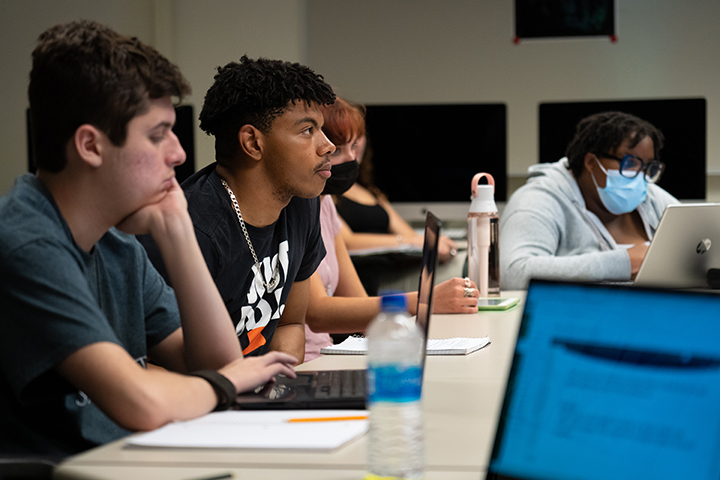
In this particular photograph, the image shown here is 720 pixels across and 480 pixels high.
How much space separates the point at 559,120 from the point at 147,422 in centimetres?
318

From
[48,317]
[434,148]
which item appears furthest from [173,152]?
[434,148]

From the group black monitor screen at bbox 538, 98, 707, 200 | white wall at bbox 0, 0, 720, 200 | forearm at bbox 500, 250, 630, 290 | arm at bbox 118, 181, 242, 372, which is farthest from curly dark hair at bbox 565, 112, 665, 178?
arm at bbox 118, 181, 242, 372

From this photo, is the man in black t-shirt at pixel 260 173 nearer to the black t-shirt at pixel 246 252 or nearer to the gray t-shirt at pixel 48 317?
the black t-shirt at pixel 246 252

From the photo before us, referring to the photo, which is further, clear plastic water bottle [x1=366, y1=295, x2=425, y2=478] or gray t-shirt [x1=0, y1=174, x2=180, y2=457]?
gray t-shirt [x1=0, y1=174, x2=180, y2=457]

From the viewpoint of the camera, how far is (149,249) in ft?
4.19

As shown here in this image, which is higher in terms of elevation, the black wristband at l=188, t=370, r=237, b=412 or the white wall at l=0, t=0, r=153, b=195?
the white wall at l=0, t=0, r=153, b=195

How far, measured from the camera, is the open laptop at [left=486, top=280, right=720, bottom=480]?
55cm

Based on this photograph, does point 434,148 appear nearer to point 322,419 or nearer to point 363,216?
point 363,216

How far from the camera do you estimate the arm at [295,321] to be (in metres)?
1.62

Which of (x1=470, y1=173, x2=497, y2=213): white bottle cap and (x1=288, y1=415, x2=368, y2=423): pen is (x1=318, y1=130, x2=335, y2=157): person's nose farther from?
(x1=288, y1=415, x2=368, y2=423): pen

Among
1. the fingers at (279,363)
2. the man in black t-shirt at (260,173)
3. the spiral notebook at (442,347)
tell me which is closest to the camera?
the fingers at (279,363)

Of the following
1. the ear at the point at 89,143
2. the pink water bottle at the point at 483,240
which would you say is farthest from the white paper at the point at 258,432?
the pink water bottle at the point at 483,240

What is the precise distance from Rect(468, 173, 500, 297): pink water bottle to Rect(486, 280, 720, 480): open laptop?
1.20 m

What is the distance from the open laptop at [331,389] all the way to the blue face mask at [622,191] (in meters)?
1.66
